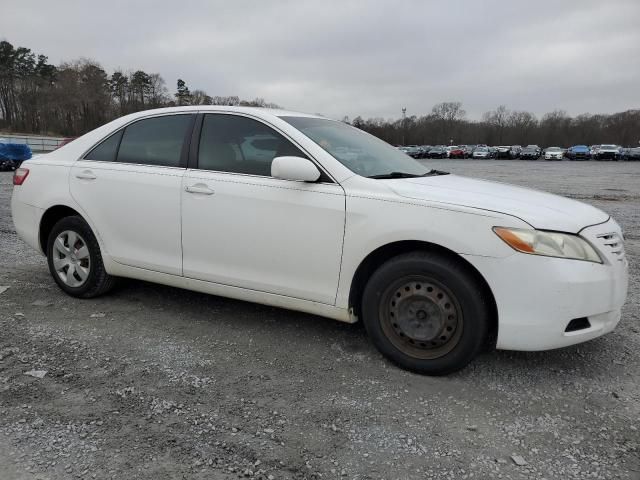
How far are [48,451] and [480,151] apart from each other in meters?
63.0

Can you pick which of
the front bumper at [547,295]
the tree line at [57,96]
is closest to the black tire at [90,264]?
the front bumper at [547,295]

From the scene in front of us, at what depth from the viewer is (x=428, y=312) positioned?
2992mm

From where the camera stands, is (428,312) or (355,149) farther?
(355,149)

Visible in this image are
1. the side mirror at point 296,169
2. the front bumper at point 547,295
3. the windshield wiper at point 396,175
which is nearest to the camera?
the front bumper at point 547,295

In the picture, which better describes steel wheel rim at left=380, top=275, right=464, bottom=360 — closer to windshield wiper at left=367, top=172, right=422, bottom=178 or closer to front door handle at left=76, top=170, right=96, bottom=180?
windshield wiper at left=367, top=172, right=422, bottom=178

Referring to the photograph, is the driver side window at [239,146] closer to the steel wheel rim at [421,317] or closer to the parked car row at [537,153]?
the steel wheel rim at [421,317]

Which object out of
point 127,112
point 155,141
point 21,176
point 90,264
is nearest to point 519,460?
point 155,141

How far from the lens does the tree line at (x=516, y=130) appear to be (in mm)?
89688

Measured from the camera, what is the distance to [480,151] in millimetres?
60469

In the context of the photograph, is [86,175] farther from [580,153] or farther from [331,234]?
[580,153]

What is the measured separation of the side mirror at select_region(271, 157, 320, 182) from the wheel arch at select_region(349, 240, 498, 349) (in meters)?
0.64

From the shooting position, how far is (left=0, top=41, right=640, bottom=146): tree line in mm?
75062

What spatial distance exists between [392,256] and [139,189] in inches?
82.0

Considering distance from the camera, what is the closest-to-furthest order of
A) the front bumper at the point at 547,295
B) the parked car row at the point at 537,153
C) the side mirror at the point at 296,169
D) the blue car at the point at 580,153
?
the front bumper at the point at 547,295 → the side mirror at the point at 296,169 → the parked car row at the point at 537,153 → the blue car at the point at 580,153
